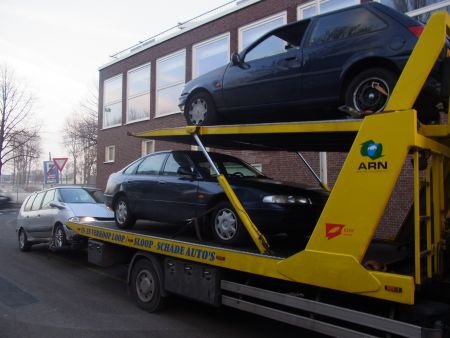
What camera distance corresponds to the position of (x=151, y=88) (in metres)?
21.5

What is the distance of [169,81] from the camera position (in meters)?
20.6

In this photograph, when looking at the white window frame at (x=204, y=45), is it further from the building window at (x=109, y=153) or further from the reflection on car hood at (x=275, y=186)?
the reflection on car hood at (x=275, y=186)

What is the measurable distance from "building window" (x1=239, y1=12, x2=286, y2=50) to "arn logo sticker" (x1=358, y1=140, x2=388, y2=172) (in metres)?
12.3

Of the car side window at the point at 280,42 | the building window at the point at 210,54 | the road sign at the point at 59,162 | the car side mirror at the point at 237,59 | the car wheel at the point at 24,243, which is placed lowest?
the car wheel at the point at 24,243

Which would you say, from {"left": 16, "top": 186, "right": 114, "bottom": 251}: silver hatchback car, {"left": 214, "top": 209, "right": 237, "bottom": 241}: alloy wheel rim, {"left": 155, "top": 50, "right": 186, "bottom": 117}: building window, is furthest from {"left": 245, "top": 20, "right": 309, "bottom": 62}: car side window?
{"left": 155, "top": 50, "right": 186, "bottom": 117}: building window

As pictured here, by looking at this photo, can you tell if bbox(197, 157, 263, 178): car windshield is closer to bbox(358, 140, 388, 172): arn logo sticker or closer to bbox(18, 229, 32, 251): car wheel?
bbox(358, 140, 388, 172): arn logo sticker

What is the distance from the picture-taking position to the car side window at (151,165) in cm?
718

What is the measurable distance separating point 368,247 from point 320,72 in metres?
2.23

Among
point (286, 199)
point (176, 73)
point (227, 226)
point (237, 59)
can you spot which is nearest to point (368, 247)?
point (286, 199)

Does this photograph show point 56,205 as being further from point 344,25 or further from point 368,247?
point 368,247

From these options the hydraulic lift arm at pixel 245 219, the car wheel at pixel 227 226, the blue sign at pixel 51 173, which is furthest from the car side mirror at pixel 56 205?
the blue sign at pixel 51 173

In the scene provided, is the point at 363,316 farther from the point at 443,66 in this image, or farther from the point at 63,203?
the point at 63,203

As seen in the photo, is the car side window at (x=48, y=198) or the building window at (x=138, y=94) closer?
the car side window at (x=48, y=198)

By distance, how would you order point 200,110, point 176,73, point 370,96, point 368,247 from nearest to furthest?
1. point 368,247
2. point 370,96
3. point 200,110
4. point 176,73
